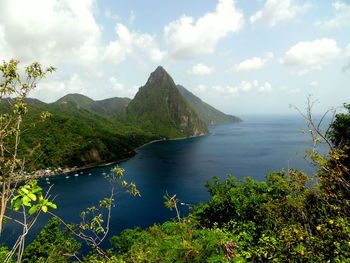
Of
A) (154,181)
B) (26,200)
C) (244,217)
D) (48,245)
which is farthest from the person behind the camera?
(154,181)

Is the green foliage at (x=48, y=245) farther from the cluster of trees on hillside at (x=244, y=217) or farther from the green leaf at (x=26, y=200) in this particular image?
the green leaf at (x=26, y=200)

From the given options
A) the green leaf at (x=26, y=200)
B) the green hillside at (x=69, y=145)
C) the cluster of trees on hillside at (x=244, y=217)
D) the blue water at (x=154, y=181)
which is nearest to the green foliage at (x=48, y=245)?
the cluster of trees on hillside at (x=244, y=217)

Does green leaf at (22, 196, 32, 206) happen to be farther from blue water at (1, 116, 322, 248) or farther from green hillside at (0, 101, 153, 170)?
green hillside at (0, 101, 153, 170)

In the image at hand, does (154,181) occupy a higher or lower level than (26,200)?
lower

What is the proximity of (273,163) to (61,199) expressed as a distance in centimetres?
11431

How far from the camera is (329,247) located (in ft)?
24.9

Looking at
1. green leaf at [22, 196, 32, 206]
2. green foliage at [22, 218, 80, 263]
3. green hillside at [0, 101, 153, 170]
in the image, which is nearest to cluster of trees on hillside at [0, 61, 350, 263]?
green leaf at [22, 196, 32, 206]

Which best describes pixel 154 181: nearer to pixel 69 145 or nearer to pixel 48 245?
pixel 48 245

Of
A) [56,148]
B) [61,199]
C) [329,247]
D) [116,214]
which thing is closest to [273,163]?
[116,214]

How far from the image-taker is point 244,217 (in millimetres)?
18047

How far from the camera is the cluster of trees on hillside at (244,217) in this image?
232 inches

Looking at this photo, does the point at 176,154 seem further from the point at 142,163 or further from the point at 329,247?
the point at 329,247

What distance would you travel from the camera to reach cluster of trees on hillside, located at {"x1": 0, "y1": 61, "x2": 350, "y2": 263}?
19.3 feet

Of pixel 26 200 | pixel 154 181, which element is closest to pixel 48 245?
pixel 26 200
